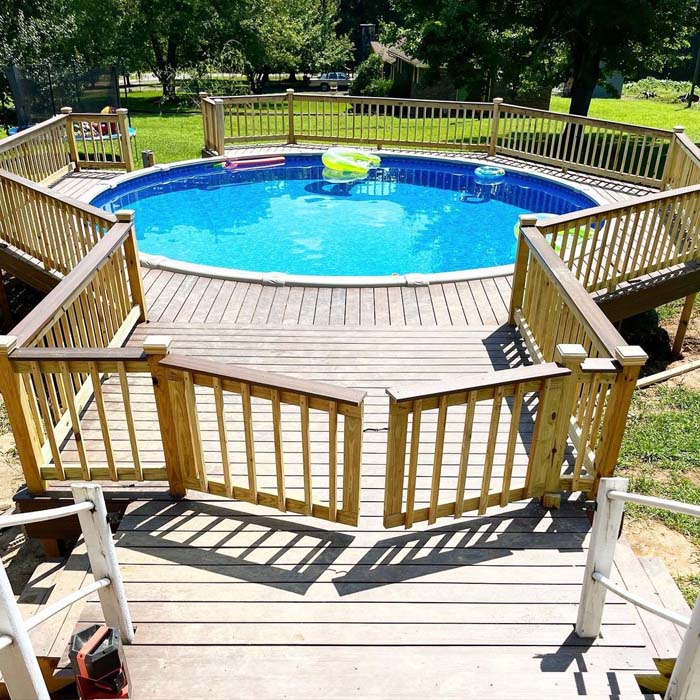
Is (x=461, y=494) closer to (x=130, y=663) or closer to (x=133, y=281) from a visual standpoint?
(x=130, y=663)

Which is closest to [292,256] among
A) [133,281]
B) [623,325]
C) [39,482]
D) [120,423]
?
[133,281]

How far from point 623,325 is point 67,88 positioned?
13837 mm

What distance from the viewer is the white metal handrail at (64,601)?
221 centimetres

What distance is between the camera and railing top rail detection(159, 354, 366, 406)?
3428 millimetres

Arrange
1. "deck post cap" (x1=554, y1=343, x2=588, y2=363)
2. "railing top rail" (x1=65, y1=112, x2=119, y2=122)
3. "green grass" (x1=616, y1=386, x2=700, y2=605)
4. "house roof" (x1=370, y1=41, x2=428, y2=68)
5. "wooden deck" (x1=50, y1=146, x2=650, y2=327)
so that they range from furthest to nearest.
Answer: "house roof" (x1=370, y1=41, x2=428, y2=68) → "railing top rail" (x1=65, y1=112, x2=119, y2=122) → "wooden deck" (x1=50, y1=146, x2=650, y2=327) → "green grass" (x1=616, y1=386, x2=700, y2=605) → "deck post cap" (x1=554, y1=343, x2=588, y2=363)

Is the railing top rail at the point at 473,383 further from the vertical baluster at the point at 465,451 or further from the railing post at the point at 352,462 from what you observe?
the railing post at the point at 352,462

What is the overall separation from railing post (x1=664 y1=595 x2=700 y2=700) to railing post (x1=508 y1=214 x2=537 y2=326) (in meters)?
4.08

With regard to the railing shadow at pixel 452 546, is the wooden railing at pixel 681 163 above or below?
above

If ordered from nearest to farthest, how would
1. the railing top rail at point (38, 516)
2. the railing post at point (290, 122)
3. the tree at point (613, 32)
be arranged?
the railing top rail at point (38, 516)
the railing post at point (290, 122)
the tree at point (613, 32)

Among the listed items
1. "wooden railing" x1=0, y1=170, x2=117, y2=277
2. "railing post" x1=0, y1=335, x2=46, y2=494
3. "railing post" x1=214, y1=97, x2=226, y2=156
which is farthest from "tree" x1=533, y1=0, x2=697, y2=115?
"railing post" x1=0, y1=335, x2=46, y2=494

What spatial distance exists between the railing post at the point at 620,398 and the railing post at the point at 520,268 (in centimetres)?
242

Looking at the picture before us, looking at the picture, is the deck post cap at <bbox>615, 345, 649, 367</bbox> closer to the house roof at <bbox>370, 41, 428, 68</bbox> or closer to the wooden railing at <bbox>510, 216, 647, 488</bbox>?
the wooden railing at <bbox>510, 216, 647, 488</bbox>

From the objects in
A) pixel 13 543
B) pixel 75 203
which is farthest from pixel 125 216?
pixel 13 543

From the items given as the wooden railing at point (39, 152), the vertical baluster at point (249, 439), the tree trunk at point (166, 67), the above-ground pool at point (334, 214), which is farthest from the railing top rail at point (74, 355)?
the tree trunk at point (166, 67)
